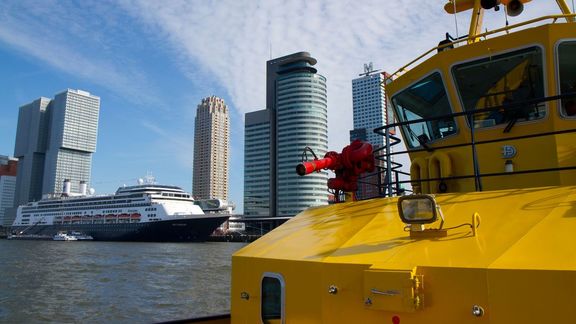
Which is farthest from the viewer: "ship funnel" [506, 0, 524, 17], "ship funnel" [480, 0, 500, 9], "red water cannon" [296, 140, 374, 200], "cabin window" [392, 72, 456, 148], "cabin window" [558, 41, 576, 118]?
"ship funnel" [506, 0, 524, 17]

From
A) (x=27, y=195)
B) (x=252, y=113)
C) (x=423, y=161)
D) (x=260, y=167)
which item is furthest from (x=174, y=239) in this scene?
(x=27, y=195)

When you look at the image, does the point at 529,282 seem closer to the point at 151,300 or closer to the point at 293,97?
the point at 151,300

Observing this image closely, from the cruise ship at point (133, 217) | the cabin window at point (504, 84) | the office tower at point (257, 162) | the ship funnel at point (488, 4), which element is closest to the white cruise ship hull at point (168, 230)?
the cruise ship at point (133, 217)

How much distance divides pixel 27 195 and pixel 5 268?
199353mm

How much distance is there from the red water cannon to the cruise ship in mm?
85306

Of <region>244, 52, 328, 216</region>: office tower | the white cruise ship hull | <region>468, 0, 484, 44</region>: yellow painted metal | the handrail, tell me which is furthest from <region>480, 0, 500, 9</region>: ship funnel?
<region>244, 52, 328, 216</region>: office tower

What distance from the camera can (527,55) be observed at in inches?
188

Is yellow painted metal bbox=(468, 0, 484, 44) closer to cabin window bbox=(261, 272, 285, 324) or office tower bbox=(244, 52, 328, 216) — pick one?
cabin window bbox=(261, 272, 285, 324)

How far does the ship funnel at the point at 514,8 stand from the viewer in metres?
6.74

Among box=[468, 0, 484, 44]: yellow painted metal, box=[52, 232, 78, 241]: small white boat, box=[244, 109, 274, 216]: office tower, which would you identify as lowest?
box=[52, 232, 78, 241]: small white boat

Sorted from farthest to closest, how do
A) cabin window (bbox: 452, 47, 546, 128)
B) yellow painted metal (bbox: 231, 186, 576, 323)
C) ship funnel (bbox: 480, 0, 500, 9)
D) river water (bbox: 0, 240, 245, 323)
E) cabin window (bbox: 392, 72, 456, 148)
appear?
1. river water (bbox: 0, 240, 245, 323)
2. ship funnel (bbox: 480, 0, 500, 9)
3. cabin window (bbox: 392, 72, 456, 148)
4. cabin window (bbox: 452, 47, 546, 128)
5. yellow painted metal (bbox: 231, 186, 576, 323)

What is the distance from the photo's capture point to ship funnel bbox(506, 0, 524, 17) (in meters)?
6.74

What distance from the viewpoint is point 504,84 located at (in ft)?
16.5

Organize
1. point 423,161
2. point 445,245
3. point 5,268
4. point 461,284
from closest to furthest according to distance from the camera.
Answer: point 461,284 → point 445,245 → point 423,161 → point 5,268
